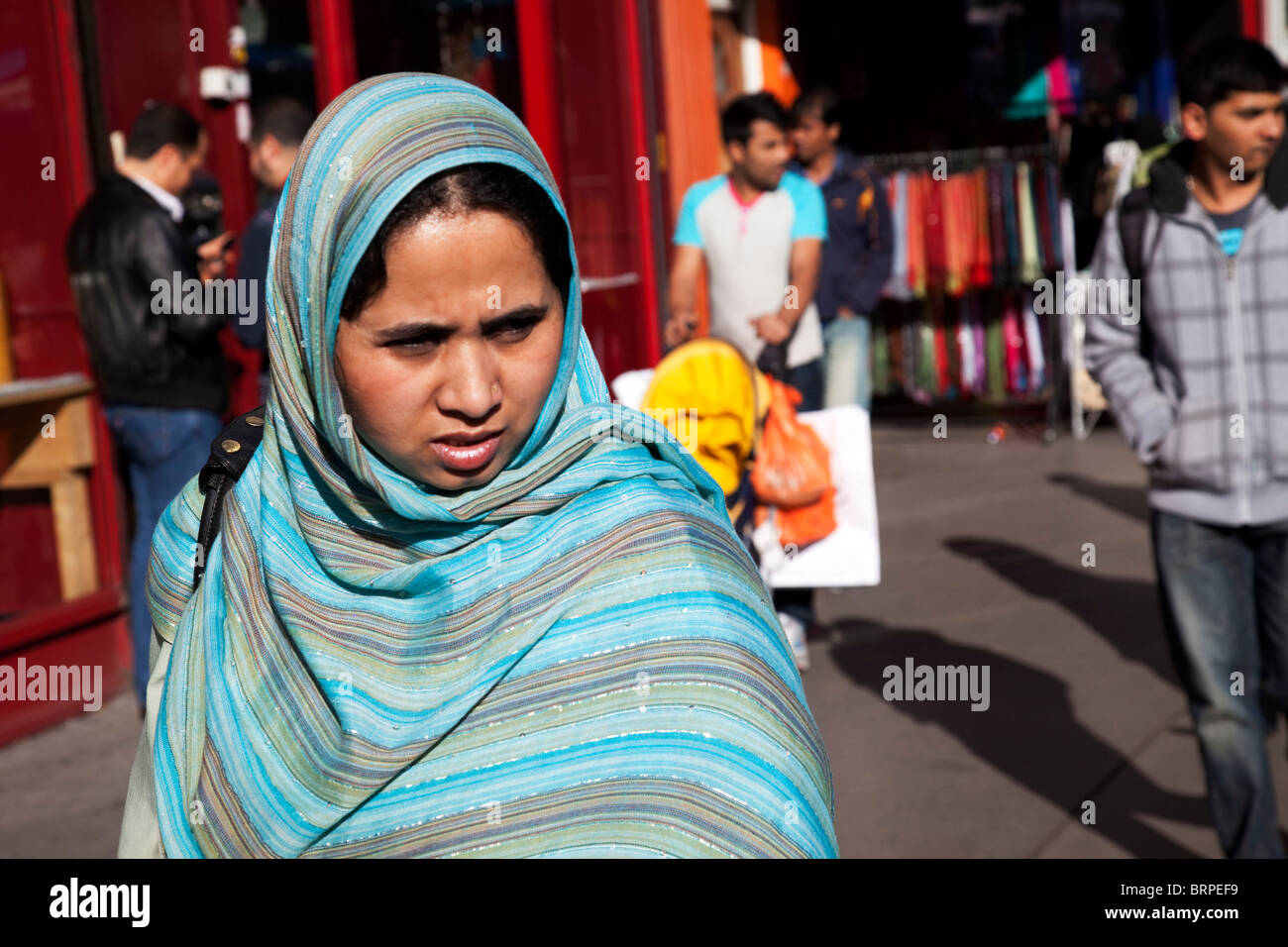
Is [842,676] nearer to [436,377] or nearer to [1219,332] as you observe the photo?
[1219,332]

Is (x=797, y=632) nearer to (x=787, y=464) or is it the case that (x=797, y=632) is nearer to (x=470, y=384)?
(x=787, y=464)

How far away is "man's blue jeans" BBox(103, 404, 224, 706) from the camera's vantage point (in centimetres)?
594

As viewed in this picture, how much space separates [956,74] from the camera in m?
12.9

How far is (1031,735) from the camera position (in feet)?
18.5

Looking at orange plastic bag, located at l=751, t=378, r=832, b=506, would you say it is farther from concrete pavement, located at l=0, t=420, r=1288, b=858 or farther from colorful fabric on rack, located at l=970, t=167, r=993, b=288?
colorful fabric on rack, located at l=970, t=167, r=993, b=288

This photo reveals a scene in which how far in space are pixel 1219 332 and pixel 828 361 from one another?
3.79 metres

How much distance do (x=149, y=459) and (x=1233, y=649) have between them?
3.92 m

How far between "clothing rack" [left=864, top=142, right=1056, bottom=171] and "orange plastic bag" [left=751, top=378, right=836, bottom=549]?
7257 millimetres

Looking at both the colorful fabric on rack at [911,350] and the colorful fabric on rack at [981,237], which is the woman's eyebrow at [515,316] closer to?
the colorful fabric on rack at [981,237]

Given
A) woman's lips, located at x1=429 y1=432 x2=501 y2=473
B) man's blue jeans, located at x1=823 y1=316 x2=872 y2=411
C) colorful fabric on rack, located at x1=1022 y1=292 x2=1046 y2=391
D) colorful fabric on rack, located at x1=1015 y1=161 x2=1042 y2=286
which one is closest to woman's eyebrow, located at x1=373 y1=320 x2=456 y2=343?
woman's lips, located at x1=429 y1=432 x2=501 y2=473

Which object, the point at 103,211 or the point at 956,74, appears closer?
the point at 103,211

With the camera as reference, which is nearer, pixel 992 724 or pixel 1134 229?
pixel 1134 229

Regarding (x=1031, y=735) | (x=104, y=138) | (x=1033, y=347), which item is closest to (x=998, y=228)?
Answer: (x=1033, y=347)
